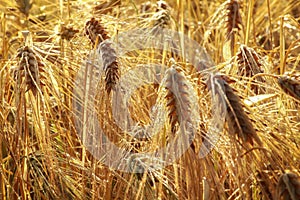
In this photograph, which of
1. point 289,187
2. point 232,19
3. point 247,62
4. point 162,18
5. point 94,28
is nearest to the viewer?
point 289,187

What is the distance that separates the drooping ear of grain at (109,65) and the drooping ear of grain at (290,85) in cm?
44

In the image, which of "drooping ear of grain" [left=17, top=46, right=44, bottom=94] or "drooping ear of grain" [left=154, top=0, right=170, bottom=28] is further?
"drooping ear of grain" [left=154, top=0, right=170, bottom=28]

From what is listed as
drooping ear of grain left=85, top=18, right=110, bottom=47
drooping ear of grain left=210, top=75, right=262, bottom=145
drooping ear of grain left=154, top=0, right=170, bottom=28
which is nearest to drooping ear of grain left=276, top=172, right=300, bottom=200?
drooping ear of grain left=210, top=75, right=262, bottom=145

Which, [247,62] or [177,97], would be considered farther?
[247,62]

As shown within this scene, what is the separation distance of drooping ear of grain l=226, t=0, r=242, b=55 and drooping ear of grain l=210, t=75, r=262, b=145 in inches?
39.6

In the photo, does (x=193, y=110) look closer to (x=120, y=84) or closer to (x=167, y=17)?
(x=120, y=84)

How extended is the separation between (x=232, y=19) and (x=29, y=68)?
3.20 ft

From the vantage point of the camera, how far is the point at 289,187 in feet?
3.80

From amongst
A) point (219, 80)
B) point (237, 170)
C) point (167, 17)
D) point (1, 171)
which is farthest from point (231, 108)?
point (167, 17)

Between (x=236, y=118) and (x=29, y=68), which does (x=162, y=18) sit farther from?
(x=236, y=118)

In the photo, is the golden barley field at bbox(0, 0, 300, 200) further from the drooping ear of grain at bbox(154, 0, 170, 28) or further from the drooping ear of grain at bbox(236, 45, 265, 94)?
the drooping ear of grain at bbox(154, 0, 170, 28)

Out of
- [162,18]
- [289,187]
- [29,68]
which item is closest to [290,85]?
[289,187]

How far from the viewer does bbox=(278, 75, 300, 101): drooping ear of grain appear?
132 centimetres

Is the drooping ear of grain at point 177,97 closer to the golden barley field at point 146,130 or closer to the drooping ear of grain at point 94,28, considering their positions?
the golden barley field at point 146,130
